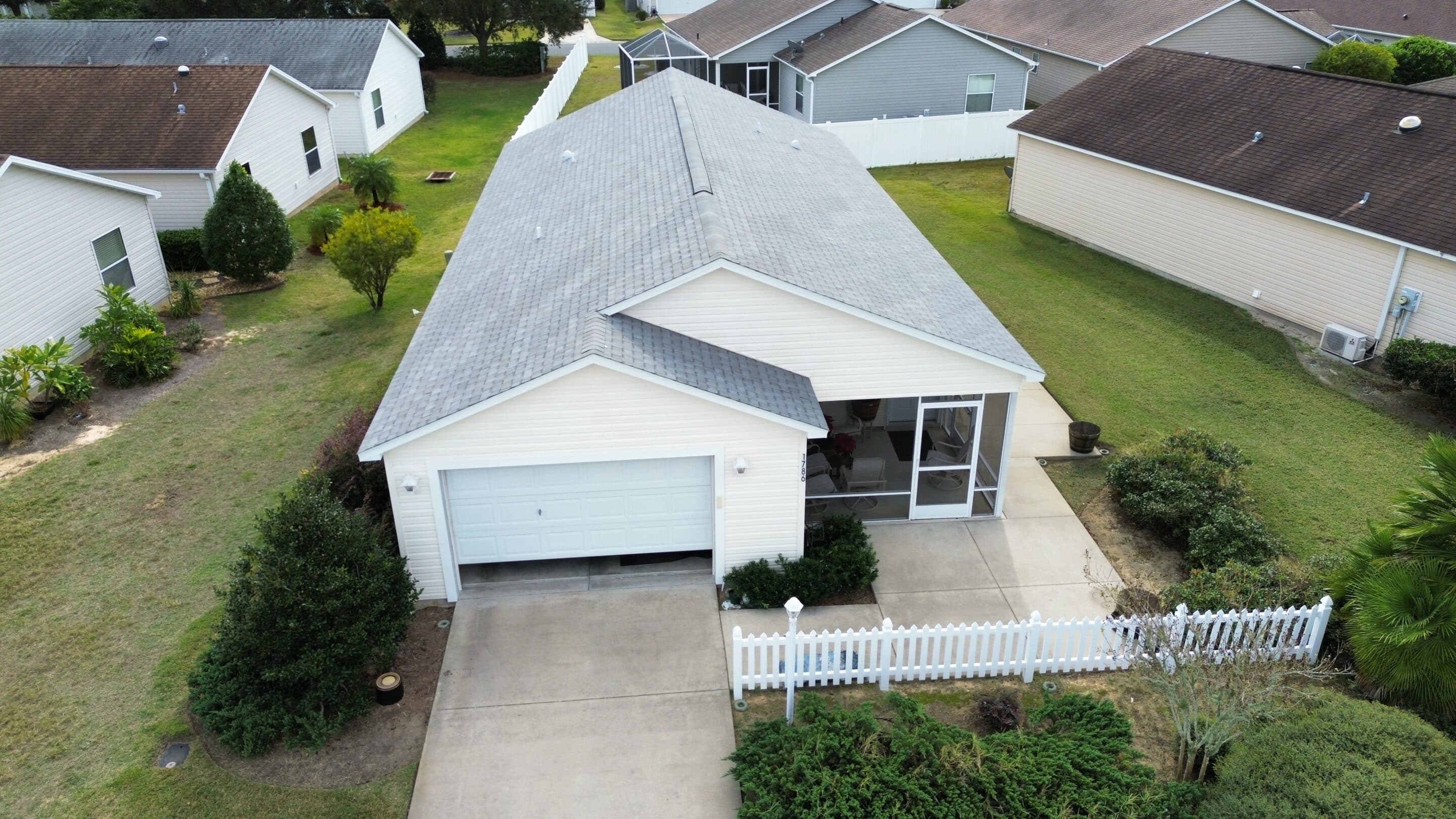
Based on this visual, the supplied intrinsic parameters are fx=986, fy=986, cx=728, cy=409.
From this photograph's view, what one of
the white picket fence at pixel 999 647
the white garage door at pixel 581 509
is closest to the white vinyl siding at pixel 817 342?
the white garage door at pixel 581 509

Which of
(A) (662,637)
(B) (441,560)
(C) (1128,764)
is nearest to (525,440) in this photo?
(B) (441,560)

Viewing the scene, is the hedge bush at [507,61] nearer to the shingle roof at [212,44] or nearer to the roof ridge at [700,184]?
the shingle roof at [212,44]

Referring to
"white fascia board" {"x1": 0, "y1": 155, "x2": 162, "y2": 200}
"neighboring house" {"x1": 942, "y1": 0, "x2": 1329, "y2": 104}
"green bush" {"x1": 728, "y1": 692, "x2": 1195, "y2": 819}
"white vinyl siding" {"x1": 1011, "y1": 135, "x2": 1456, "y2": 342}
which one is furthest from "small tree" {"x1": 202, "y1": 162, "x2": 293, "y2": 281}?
"neighboring house" {"x1": 942, "y1": 0, "x2": 1329, "y2": 104}

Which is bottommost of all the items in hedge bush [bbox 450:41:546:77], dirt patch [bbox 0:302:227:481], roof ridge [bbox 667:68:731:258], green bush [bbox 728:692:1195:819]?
dirt patch [bbox 0:302:227:481]

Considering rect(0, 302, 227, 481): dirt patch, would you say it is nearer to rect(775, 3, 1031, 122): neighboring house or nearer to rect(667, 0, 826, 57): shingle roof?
rect(775, 3, 1031, 122): neighboring house

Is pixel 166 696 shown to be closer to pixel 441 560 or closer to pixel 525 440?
pixel 441 560

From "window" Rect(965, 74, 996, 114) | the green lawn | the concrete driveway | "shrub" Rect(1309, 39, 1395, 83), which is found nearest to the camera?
the concrete driveway

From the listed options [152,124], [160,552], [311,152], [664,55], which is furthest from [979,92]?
[160,552]
